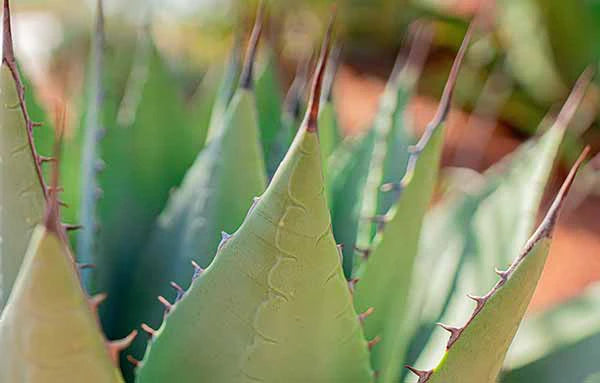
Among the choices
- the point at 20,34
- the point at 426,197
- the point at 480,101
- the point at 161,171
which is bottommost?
the point at 20,34

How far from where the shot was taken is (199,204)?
1.95 feet

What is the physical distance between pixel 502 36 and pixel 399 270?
51.1 inches

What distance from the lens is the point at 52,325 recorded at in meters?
0.33

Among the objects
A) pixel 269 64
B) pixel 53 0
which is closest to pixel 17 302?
pixel 269 64

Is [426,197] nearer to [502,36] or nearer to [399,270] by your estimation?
[399,270]

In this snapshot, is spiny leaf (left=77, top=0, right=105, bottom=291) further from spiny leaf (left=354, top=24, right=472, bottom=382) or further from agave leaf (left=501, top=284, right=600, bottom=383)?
agave leaf (left=501, top=284, right=600, bottom=383)

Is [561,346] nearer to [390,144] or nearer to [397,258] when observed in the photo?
[397,258]

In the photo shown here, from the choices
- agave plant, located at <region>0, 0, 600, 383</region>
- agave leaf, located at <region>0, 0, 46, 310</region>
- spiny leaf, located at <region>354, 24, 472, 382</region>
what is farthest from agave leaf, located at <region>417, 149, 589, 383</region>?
agave leaf, located at <region>0, 0, 46, 310</region>

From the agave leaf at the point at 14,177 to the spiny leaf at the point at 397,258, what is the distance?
0.73ft

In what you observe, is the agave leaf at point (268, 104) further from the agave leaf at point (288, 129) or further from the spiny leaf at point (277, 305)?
the spiny leaf at point (277, 305)

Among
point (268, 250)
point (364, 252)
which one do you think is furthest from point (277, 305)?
point (364, 252)

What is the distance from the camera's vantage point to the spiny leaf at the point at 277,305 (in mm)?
376

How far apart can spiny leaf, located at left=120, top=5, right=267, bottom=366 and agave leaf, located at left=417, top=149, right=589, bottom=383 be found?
0.19 meters

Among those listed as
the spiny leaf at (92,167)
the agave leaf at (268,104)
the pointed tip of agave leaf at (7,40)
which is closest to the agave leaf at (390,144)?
the agave leaf at (268,104)
